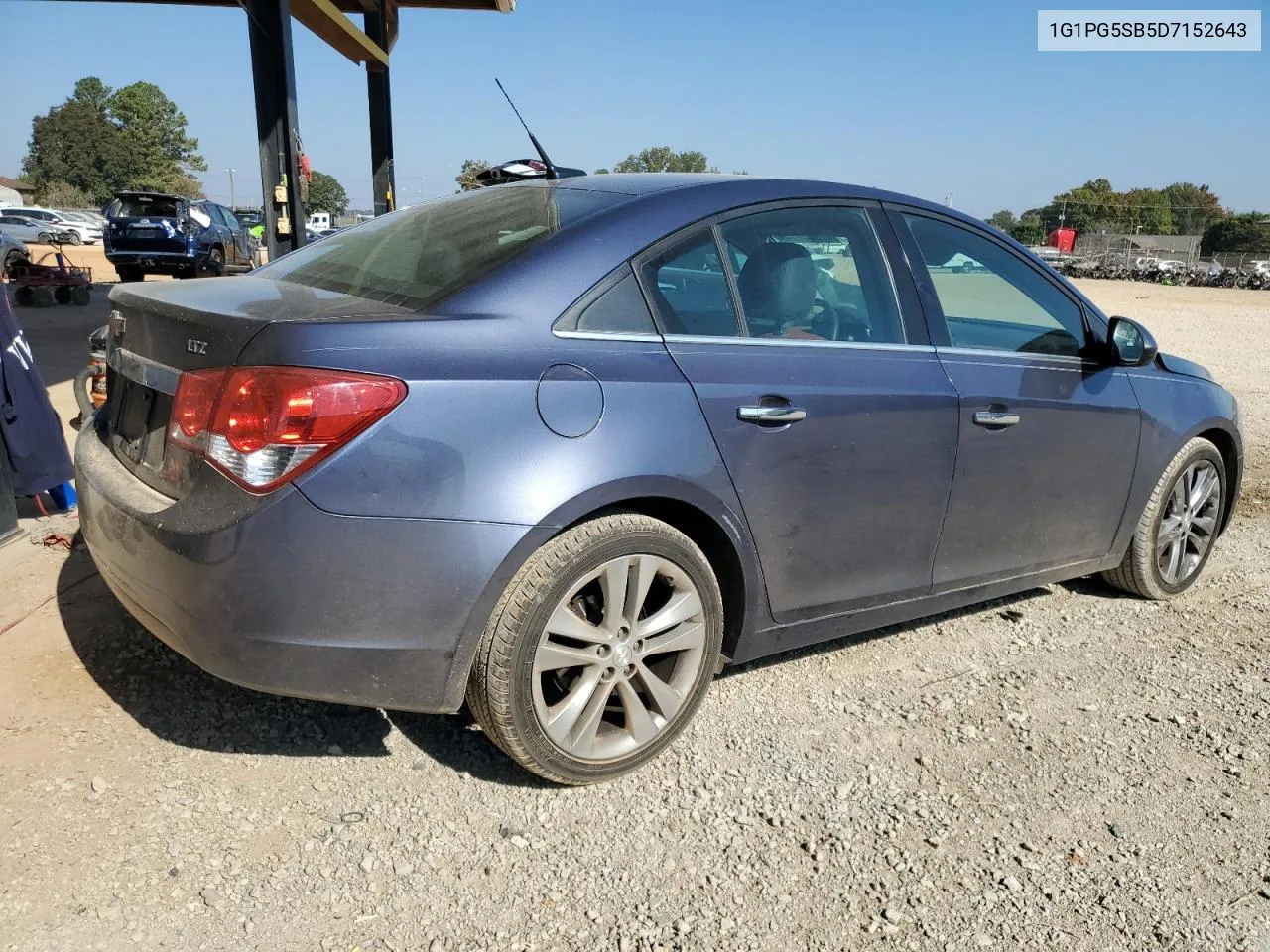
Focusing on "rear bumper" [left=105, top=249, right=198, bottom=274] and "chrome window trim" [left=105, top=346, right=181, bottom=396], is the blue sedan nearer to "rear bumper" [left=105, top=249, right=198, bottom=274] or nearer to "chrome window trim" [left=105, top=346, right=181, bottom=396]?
"chrome window trim" [left=105, top=346, right=181, bottom=396]

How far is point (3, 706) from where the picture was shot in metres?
3.02

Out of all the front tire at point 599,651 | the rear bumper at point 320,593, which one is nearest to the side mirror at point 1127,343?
the front tire at point 599,651

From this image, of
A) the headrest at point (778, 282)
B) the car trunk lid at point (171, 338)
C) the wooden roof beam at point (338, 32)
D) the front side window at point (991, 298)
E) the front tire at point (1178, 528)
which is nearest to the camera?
the car trunk lid at point (171, 338)

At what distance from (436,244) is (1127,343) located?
2608mm

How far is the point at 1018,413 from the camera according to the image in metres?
3.47

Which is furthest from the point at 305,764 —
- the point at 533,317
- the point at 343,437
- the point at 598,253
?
the point at 598,253

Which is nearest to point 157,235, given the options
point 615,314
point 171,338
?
point 171,338

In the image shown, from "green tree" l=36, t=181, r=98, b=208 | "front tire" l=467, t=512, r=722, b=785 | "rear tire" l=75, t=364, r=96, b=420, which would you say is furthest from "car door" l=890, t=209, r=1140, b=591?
"green tree" l=36, t=181, r=98, b=208

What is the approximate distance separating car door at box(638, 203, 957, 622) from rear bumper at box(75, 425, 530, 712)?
79 centimetres

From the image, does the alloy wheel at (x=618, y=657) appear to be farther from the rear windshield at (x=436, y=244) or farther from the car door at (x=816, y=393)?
the rear windshield at (x=436, y=244)

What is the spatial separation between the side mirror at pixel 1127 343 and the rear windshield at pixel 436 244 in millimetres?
2045

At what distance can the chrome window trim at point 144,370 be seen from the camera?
2.55 m

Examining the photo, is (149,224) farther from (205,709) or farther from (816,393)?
(816,393)

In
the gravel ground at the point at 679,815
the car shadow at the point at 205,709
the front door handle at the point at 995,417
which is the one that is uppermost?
the front door handle at the point at 995,417
